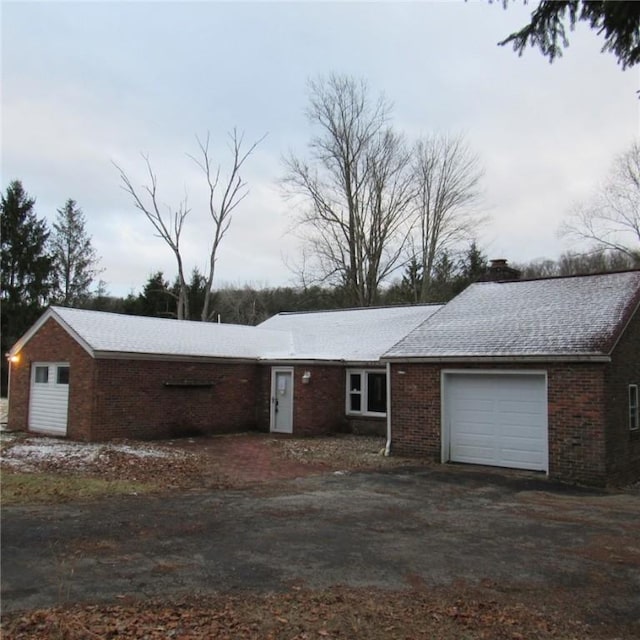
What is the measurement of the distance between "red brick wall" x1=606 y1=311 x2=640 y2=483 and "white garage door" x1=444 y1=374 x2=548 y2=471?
49.4 inches

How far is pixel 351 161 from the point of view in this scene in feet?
123

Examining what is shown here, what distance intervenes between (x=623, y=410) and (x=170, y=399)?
12.1 m

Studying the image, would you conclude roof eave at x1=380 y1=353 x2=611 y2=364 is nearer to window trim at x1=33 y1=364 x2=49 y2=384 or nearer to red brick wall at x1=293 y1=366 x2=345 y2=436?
red brick wall at x1=293 y1=366 x2=345 y2=436

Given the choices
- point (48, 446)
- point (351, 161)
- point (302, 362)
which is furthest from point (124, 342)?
point (351, 161)

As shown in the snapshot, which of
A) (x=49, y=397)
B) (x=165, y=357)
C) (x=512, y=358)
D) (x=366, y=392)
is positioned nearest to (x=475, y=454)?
(x=512, y=358)

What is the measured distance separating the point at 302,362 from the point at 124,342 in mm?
5707

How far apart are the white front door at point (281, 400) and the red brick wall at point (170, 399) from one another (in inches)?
31.1

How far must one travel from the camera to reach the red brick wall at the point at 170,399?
16.2 m

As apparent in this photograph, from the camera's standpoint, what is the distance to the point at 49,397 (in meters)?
17.6

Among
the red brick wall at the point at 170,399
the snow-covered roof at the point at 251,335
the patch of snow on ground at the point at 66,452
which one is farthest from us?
the snow-covered roof at the point at 251,335

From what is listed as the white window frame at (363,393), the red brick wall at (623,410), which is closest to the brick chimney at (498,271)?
the white window frame at (363,393)

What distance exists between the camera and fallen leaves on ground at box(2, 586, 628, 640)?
449 cm

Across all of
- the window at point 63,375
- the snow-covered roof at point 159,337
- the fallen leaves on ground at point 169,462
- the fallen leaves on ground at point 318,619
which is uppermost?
the snow-covered roof at point 159,337

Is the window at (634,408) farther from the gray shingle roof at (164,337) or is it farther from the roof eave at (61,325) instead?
the roof eave at (61,325)
